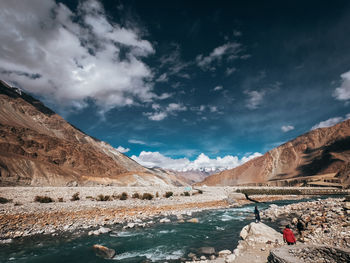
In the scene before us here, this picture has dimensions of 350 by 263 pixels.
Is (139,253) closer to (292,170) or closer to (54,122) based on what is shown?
(54,122)

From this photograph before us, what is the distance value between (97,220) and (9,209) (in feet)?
29.5

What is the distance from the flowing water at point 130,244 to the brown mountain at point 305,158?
4760 inches

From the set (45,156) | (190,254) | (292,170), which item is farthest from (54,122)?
(292,170)

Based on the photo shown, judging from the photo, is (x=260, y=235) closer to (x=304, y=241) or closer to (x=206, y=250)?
(x=304, y=241)

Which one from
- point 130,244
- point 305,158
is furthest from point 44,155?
point 305,158

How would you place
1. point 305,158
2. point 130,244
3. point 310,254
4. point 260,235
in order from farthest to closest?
1. point 305,158
2. point 130,244
3. point 260,235
4. point 310,254

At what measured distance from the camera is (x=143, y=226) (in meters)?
18.9

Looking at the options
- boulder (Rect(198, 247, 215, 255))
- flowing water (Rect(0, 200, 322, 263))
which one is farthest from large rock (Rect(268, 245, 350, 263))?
flowing water (Rect(0, 200, 322, 263))

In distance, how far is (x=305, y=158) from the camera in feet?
545

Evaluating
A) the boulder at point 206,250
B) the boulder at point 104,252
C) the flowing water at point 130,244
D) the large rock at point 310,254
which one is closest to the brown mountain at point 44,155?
the flowing water at point 130,244

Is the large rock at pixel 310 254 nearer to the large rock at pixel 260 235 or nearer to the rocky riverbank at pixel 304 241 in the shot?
the rocky riverbank at pixel 304 241

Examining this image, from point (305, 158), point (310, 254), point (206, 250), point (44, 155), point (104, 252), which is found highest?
point (305, 158)

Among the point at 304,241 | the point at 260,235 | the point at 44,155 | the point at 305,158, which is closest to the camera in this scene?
the point at 304,241

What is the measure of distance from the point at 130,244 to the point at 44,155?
288 feet
